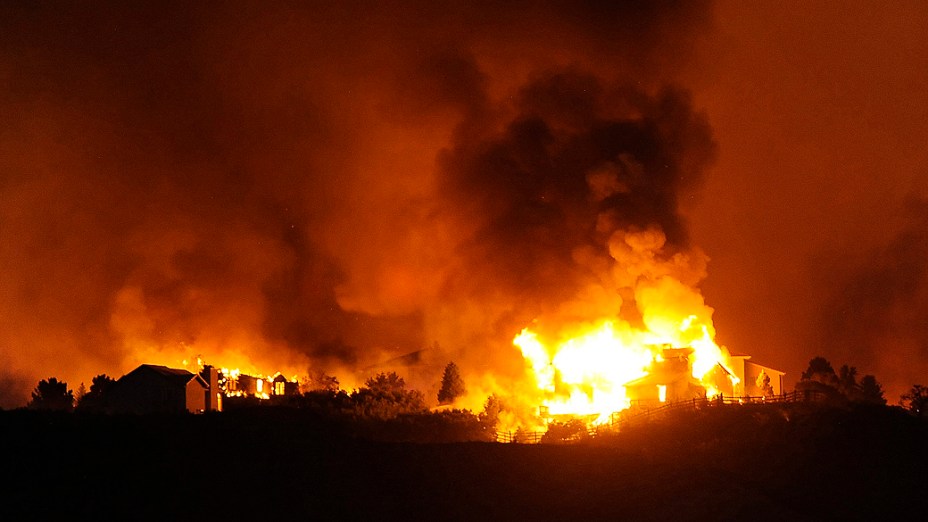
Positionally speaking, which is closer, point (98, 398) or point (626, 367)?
point (98, 398)

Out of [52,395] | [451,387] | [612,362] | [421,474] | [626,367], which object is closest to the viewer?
[421,474]

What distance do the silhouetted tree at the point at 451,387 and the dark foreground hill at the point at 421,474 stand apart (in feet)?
68.8

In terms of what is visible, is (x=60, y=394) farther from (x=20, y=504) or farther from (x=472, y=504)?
(x=472, y=504)

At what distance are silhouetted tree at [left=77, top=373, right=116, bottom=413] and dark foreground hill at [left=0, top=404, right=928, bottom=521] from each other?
1313 centimetres

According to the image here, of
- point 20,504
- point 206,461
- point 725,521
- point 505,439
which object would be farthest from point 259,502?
point 505,439

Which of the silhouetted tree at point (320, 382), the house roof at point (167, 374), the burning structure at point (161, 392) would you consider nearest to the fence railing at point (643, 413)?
the burning structure at point (161, 392)

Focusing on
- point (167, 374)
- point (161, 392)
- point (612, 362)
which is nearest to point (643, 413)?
point (612, 362)

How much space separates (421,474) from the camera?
3688 cm

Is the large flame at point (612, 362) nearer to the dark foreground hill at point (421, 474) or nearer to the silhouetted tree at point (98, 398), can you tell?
the dark foreground hill at point (421, 474)

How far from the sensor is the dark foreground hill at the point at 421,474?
32469 millimetres

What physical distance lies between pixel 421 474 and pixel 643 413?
63.9ft

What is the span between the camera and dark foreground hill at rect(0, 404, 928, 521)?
32.5 metres

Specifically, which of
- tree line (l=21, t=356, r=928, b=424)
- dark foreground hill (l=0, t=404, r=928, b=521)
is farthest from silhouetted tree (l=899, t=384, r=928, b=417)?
dark foreground hill (l=0, t=404, r=928, b=521)

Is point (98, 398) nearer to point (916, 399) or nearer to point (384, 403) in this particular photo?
point (384, 403)
